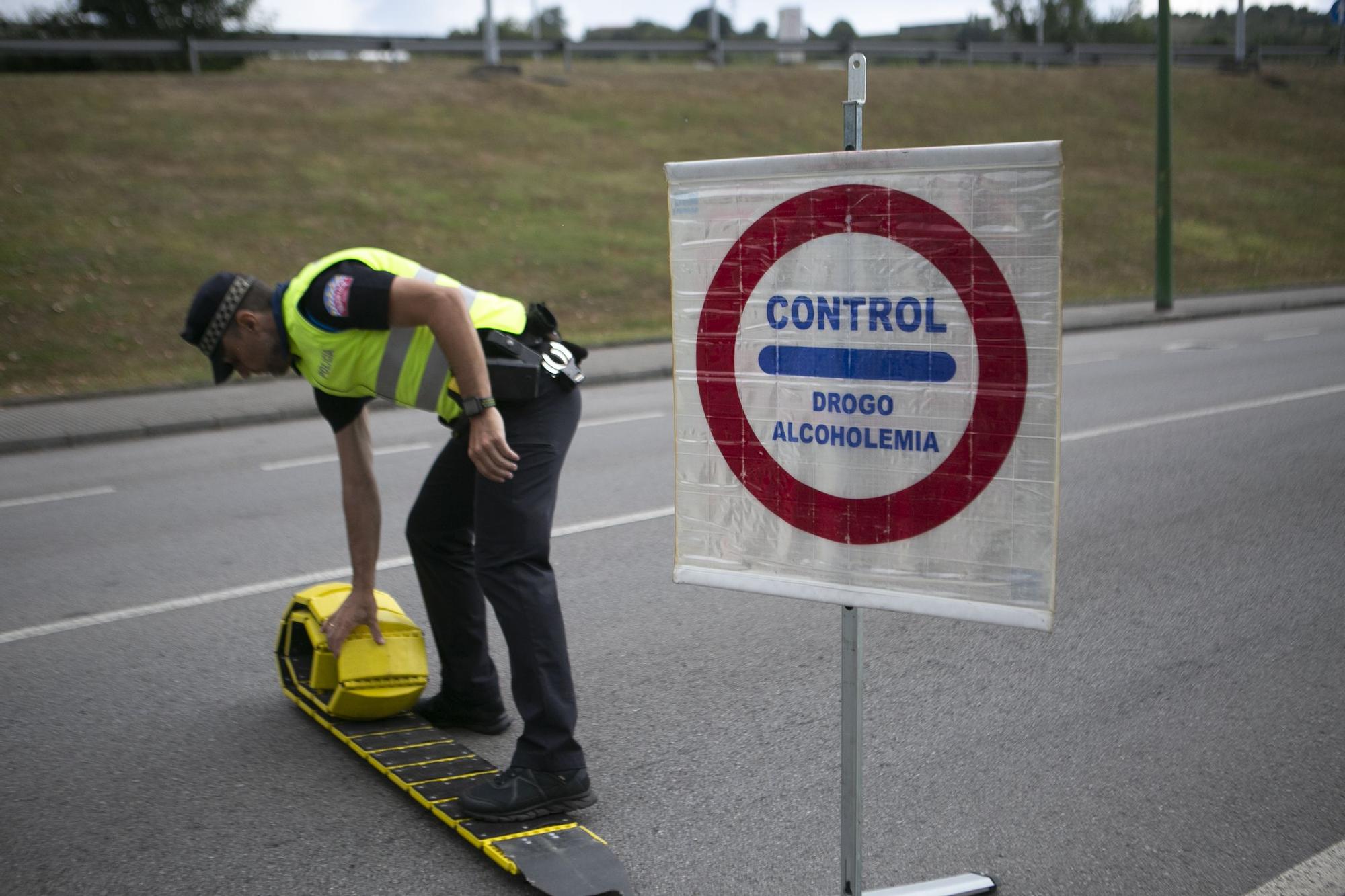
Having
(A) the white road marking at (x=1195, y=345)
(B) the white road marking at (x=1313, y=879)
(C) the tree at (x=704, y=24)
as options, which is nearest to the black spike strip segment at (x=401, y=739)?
(B) the white road marking at (x=1313, y=879)

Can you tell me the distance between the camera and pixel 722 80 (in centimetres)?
3466

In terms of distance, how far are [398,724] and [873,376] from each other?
2.33m

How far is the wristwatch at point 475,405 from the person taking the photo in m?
3.35

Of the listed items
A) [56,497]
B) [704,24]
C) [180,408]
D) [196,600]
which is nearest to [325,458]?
[56,497]

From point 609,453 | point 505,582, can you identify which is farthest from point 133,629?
point 609,453

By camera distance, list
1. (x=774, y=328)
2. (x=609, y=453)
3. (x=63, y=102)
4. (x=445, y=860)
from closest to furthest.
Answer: (x=774, y=328) → (x=445, y=860) → (x=609, y=453) → (x=63, y=102)

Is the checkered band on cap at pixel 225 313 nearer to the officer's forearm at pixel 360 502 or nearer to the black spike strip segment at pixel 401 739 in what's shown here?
the officer's forearm at pixel 360 502

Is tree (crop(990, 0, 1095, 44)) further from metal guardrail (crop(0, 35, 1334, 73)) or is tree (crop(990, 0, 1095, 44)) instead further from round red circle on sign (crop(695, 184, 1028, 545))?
round red circle on sign (crop(695, 184, 1028, 545))

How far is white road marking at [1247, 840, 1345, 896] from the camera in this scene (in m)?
3.06

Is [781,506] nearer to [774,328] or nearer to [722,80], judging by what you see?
[774,328]

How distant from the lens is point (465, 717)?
4.13 m

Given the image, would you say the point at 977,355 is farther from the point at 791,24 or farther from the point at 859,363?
the point at 791,24

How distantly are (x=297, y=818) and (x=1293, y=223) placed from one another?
1268 inches

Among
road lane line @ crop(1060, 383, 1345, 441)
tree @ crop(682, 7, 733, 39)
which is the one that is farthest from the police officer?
tree @ crop(682, 7, 733, 39)
